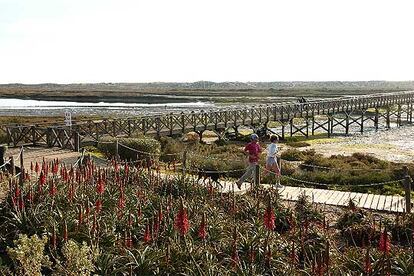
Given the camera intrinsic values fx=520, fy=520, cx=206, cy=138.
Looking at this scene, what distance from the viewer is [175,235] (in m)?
7.02

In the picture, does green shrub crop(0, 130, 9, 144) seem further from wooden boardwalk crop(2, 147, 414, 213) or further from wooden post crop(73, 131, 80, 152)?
wooden boardwalk crop(2, 147, 414, 213)

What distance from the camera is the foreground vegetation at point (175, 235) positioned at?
5695 millimetres

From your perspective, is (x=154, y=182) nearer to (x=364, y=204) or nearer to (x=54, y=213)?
(x=54, y=213)

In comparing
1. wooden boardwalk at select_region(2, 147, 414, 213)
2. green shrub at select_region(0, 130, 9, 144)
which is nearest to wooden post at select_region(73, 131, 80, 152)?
green shrub at select_region(0, 130, 9, 144)

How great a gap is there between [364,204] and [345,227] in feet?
7.99

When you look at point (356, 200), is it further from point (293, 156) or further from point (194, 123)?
point (194, 123)

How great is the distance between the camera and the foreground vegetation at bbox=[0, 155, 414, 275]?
5.70 m

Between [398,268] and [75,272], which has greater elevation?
[75,272]

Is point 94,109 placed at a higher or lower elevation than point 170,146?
lower

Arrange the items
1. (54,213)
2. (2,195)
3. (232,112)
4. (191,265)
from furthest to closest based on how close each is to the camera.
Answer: (232,112) < (2,195) < (54,213) < (191,265)

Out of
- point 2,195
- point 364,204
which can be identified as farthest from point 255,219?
point 2,195

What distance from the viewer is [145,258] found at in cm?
642

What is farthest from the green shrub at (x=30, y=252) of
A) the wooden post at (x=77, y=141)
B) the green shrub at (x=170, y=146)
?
the green shrub at (x=170, y=146)

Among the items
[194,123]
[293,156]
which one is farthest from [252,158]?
[194,123]
